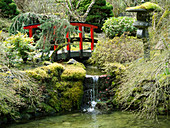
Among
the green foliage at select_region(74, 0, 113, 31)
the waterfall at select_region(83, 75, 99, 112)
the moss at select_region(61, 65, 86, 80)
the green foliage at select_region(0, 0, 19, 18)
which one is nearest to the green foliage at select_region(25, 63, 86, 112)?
the moss at select_region(61, 65, 86, 80)

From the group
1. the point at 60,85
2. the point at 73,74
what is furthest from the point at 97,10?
the point at 60,85

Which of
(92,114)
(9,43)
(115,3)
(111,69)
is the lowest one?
(92,114)

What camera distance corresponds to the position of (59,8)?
1773 cm

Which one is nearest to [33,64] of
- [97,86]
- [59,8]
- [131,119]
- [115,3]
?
[97,86]

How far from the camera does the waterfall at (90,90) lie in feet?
26.3

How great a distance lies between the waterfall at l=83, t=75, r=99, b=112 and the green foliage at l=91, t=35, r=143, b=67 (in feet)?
3.76

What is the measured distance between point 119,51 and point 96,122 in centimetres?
335

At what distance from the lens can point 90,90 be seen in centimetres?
822

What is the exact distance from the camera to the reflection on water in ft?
20.8

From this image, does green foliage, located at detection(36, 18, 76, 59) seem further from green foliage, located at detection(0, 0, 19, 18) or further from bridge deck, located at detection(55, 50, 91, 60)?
green foliage, located at detection(0, 0, 19, 18)

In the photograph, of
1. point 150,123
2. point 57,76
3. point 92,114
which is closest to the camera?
point 150,123

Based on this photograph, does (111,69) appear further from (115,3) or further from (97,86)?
(115,3)

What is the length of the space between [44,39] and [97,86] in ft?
8.92

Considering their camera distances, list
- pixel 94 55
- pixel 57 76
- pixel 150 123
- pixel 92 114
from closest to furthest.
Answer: pixel 150 123 → pixel 92 114 → pixel 57 76 → pixel 94 55
